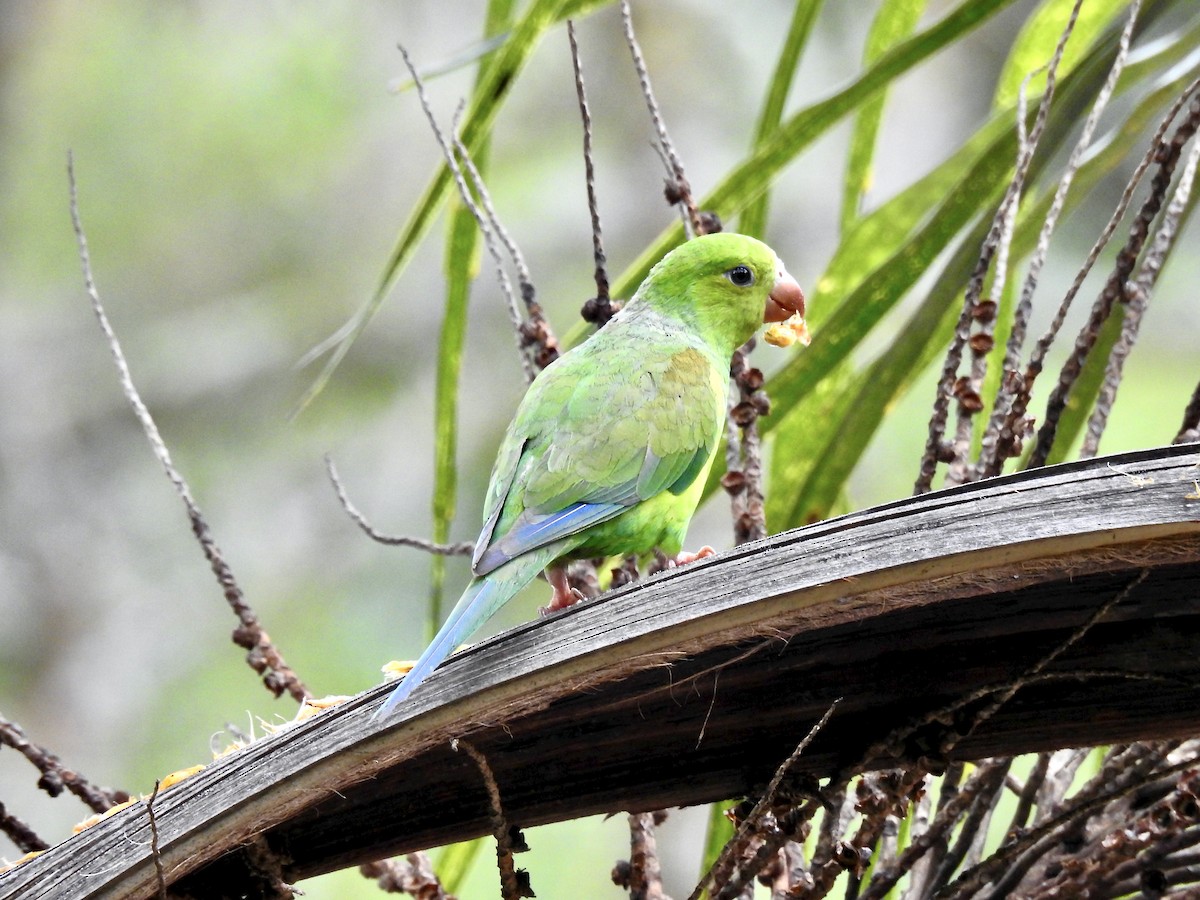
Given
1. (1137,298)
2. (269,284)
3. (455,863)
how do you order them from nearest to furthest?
(1137,298)
(455,863)
(269,284)

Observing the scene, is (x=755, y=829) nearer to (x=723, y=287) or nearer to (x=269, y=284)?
(x=723, y=287)

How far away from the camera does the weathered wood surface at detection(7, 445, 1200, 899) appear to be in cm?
64

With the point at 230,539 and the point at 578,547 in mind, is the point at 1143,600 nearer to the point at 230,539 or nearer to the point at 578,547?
the point at 578,547

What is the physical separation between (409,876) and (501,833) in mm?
397

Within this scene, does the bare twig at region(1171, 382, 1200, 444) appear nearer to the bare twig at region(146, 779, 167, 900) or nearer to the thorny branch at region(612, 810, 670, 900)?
the thorny branch at region(612, 810, 670, 900)

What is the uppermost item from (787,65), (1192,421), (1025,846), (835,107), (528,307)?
(787,65)

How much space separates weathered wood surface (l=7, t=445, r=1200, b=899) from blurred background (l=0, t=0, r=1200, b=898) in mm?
3865

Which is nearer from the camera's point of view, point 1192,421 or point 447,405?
point 1192,421

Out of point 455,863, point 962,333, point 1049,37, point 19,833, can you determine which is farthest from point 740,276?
point 19,833

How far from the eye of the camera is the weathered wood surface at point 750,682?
637mm

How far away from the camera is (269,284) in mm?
5375

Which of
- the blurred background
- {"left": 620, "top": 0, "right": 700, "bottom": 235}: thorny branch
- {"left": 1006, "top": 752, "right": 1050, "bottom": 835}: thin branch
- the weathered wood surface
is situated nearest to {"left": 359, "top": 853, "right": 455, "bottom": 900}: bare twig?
the weathered wood surface

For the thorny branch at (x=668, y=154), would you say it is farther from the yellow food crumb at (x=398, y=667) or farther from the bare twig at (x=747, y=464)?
the yellow food crumb at (x=398, y=667)

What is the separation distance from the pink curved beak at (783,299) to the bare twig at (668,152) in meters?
0.33
